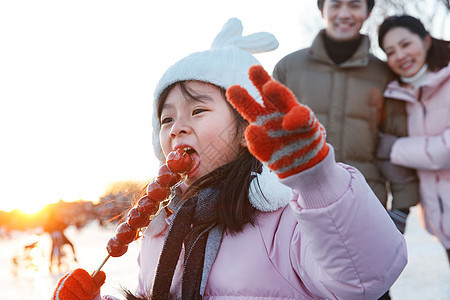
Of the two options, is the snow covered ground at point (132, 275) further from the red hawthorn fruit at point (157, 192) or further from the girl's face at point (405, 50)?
the girl's face at point (405, 50)

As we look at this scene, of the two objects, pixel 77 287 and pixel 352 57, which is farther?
pixel 352 57

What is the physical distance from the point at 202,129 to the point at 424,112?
2009mm

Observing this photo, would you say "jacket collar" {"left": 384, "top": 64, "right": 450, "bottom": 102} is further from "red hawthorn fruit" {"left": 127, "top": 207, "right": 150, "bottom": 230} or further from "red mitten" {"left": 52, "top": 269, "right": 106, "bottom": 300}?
"red mitten" {"left": 52, "top": 269, "right": 106, "bottom": 300}

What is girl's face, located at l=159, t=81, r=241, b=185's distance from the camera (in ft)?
5.07

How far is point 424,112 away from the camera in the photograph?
285 cm

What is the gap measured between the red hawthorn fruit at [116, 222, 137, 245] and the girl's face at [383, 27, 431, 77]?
2.25m

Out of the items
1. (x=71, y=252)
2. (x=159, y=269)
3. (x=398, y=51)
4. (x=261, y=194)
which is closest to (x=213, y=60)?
(x=261, y=194)

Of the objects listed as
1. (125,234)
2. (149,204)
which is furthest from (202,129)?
(125,234)

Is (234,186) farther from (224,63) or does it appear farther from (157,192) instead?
(224,63)

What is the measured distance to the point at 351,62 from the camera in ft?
8.93

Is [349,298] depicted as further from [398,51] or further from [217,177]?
[398,51]

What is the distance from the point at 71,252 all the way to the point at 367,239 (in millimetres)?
7453

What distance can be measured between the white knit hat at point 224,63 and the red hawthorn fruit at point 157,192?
1.72 feet

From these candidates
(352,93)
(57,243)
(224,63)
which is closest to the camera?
(224,63)
